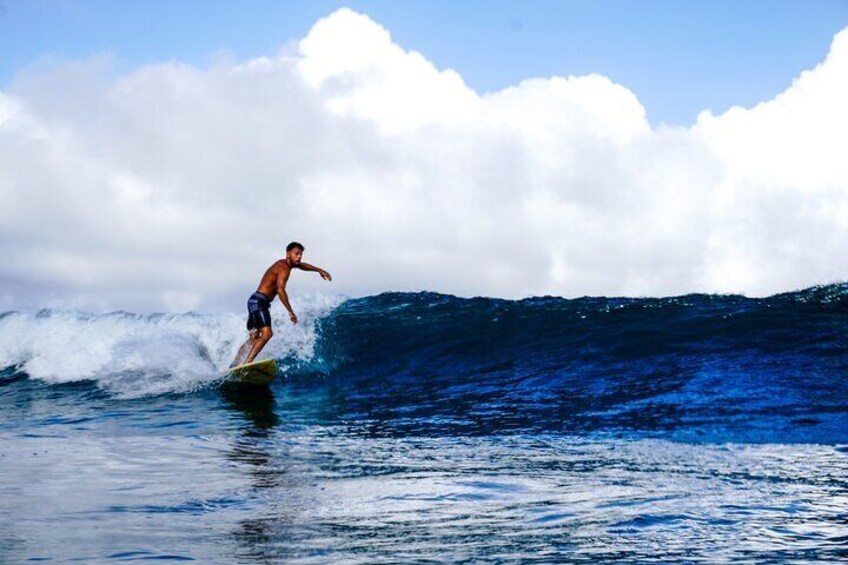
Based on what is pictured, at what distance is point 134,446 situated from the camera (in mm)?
8414

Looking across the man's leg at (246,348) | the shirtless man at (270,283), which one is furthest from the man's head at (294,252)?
the man's leg at (246,348)

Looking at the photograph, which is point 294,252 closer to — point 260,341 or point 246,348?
point 260,341

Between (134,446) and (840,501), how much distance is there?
6421mm

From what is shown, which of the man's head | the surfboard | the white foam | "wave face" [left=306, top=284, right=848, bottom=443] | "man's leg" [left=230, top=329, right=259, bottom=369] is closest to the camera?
"wave face" [left=306, top=284, right=848, bottom=443]

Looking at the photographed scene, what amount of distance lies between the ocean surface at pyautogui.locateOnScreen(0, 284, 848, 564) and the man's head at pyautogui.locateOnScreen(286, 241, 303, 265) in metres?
2.09

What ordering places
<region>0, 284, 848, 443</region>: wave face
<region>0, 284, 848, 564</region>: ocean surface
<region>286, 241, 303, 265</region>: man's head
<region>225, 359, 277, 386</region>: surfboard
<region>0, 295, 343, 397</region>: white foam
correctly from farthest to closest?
<region>0, 295, 343, 397</region>: white foam < <region>225, 359, 277, 386</region>: surfboard < <region>286, 241, 303, 265</region>: man's head < <region>0, 284, 848, 443</region>: wave face < <region>0, 284, 848, 564</region>: ocean surface

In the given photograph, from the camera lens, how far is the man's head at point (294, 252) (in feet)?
42.3

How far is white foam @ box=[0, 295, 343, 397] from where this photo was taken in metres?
14.4

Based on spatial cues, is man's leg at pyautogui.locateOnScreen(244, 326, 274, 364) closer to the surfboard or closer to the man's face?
the surfboard

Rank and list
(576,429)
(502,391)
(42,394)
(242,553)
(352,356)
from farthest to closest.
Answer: (352,356) → (42,394) → (502,391) → (576,429) → (242,553)

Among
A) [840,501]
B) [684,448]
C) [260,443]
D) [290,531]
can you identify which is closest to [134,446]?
[260,443]

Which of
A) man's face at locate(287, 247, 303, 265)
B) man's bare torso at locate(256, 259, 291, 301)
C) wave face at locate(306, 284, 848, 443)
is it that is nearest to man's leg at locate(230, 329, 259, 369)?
man's bare torso at locate(256, 259, 291, 301)

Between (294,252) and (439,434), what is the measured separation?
4.76m

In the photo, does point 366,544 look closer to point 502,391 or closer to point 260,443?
point 260,443
